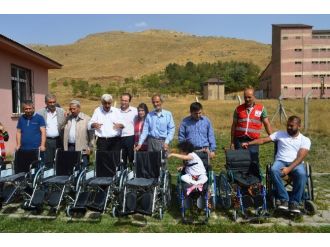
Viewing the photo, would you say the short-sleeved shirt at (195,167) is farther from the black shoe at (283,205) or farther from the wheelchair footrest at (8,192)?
the wheelchair footrest at (8,192)

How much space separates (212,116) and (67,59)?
259 feet

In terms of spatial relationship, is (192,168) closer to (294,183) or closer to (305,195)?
(294,183)

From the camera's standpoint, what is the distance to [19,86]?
11898mm

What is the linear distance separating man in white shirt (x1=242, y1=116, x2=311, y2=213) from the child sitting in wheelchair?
969mm

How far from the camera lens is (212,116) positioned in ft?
76.2

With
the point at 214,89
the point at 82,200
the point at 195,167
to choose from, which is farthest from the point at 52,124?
the point at 214,89

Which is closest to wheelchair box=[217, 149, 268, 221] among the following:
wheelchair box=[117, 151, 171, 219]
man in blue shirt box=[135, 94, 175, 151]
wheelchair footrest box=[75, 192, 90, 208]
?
wheelchair box=[117, 151, 171, 219]

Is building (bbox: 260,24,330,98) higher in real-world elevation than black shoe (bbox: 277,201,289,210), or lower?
higher

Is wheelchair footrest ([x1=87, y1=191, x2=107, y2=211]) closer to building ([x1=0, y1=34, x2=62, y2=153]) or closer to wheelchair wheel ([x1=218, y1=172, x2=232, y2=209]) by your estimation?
wheelchair wheel ([x1=218, y1=172, x2=232, y2=209])

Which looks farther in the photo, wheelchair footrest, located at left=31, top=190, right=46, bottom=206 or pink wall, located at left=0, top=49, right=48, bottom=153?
pink wall, located at left=0, top=49, right=48, bottom=153

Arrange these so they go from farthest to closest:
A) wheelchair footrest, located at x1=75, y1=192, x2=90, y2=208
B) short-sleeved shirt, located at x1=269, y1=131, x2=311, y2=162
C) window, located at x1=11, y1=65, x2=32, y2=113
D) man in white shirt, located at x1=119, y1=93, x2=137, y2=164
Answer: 1. window, located at x1=11, y1=65, x2=32, y2=113
2. man in white shirt, located at x1=119, y1=93, x2=137, y2=164
3. short-sleeved shirt, located at x1=269, y1=131, x2=311, y2=162
4. wheelchair footrest, located at x1=75, y1=192, x2=90, y2=208

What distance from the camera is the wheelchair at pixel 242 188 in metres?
5.06

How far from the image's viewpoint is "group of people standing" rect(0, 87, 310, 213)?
17.3ft

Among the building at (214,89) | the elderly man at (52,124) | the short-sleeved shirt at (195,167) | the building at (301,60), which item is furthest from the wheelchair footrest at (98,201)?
the building at (214,89)
